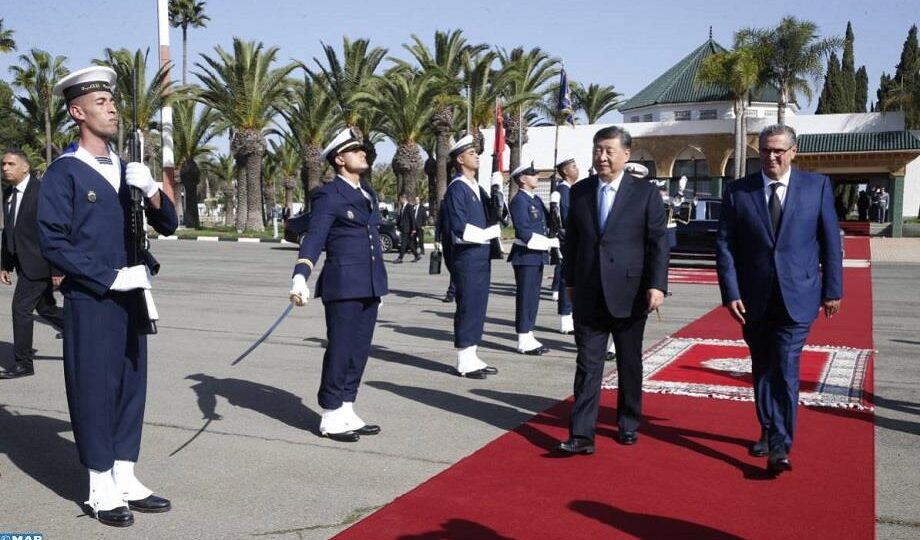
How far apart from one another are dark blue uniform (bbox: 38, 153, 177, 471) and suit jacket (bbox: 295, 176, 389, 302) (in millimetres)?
1506

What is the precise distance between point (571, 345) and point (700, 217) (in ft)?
45.4

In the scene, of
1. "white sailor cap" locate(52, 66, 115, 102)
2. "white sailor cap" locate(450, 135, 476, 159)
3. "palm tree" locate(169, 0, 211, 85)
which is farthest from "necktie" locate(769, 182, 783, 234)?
"palm tree" locate(169, 0, 211, 85)

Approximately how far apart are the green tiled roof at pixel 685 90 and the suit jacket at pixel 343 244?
4138 cm

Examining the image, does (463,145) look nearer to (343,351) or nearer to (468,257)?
(468,257)

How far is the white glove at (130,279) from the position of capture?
4211 millimetres

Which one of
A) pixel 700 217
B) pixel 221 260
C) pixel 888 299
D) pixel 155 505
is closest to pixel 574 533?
pixel 155 505

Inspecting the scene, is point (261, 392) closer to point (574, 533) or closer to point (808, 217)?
point (574, 533)

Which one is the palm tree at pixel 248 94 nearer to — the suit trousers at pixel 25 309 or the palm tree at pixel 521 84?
the palm tree at pixel 521 84

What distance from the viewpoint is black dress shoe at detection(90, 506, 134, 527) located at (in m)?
4.18

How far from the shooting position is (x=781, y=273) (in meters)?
5.01

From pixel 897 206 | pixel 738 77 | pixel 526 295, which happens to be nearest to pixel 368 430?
pixel 526 295

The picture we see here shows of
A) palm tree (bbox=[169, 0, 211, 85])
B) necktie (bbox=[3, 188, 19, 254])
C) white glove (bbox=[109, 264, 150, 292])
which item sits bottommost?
white glove (bbox=[109, 264, 150, 292])

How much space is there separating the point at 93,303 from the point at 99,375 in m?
0.33

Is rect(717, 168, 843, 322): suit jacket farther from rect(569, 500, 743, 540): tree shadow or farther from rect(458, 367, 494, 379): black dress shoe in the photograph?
rect(458, 367, 494, 379): black dress shoe
